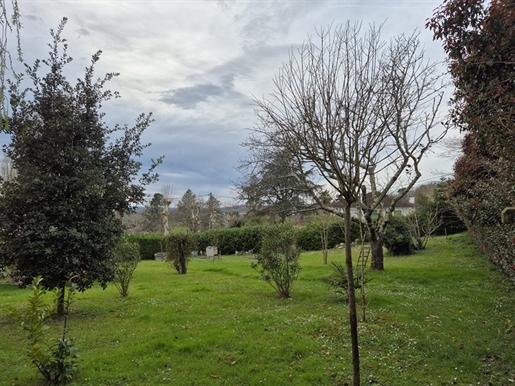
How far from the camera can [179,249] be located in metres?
16.4

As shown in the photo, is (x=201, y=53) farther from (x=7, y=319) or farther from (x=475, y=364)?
(x=475, y=364)

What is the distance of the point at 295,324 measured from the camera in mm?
6113

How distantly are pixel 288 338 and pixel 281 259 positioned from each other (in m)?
3.14

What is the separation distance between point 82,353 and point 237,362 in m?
2.37

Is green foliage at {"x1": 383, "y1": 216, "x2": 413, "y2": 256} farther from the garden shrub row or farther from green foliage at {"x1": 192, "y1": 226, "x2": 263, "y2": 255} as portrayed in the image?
green foliage at {"x1": 192, "y1": 226, "x2": 263, "y2": 255}

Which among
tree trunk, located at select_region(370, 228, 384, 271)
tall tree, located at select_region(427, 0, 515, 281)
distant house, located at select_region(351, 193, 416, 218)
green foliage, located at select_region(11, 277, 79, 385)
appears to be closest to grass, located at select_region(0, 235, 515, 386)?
green foliage, located at select_region(11, 277, 79, 385)

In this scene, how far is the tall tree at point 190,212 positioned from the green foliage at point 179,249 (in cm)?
2102

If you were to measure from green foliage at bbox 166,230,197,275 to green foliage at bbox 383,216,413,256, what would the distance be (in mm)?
9523

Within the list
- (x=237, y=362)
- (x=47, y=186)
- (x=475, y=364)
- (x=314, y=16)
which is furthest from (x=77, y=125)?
(x=475, y=364)

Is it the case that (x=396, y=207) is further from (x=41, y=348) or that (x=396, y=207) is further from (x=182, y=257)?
(x=41, y=348)

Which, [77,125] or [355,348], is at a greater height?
[77,125]

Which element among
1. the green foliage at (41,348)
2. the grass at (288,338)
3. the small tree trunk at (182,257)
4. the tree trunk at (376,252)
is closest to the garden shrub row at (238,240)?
the small tree trunk at (182,257)

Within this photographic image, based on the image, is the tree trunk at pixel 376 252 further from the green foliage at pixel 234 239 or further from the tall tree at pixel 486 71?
the green foliage at pixel 234 239

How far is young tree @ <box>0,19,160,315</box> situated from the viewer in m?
6.95
